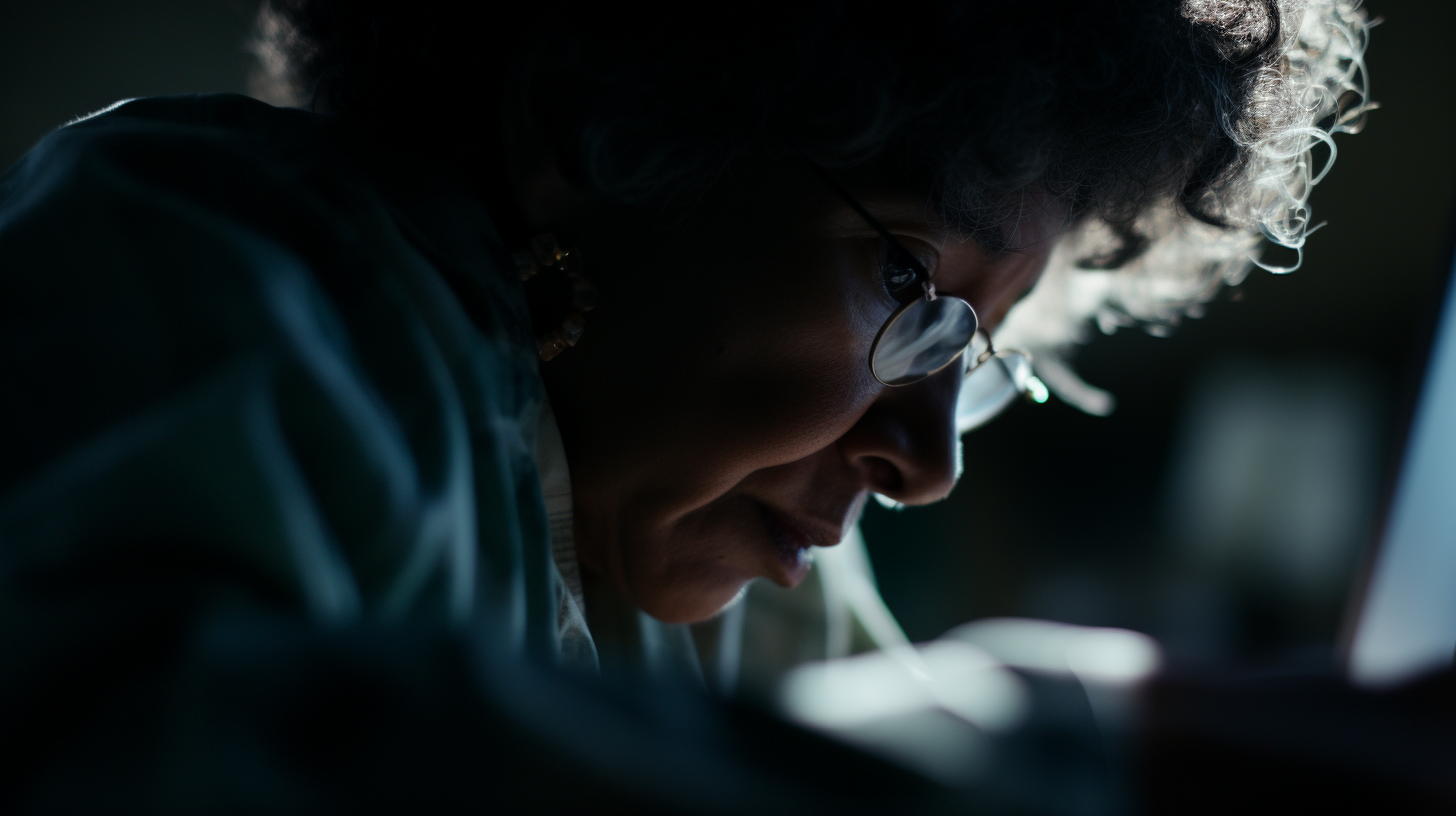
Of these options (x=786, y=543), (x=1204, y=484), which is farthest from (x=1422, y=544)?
(x=1204, y=484)

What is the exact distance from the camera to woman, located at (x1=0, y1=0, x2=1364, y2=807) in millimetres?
375

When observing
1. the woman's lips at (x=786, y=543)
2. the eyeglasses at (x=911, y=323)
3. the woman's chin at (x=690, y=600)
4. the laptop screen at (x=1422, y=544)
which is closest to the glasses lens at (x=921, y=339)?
the eyeglasses at (x=911, y=323)

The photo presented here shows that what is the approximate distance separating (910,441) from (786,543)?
0.19 m

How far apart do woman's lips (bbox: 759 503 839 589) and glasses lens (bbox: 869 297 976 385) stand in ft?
0.69

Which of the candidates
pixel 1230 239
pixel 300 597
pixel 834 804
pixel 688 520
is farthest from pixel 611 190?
pixel 1230 239

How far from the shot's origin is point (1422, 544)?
1163 mm

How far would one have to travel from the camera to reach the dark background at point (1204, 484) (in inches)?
136

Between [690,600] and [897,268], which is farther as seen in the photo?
[690,600]

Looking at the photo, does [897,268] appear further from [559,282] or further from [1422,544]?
[1422,544]

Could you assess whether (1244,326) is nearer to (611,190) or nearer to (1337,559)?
(1337,559)

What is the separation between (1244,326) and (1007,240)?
337 cm

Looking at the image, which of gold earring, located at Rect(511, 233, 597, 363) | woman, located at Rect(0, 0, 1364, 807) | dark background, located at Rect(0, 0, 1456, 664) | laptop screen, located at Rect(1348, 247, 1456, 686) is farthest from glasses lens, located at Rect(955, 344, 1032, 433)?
dark background, located at Rect(0, 0, 1456, 664)

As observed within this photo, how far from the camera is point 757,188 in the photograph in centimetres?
82

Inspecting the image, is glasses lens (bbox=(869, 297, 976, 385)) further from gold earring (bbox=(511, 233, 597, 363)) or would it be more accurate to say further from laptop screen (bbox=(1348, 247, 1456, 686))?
laptop screen (bbox=(1348, 247, 1456, 686))
